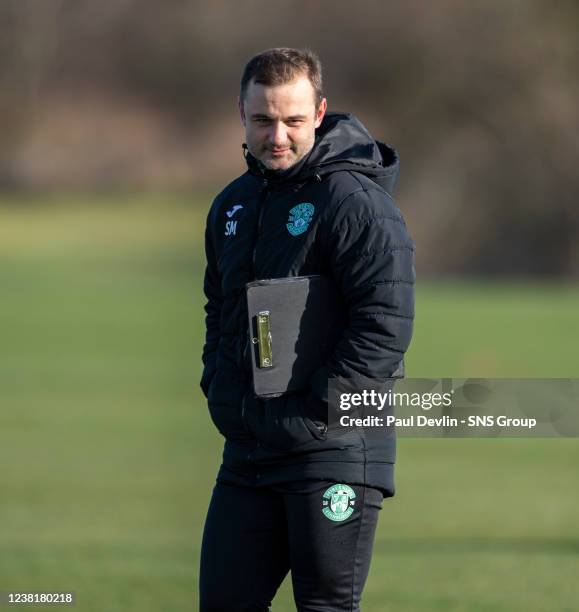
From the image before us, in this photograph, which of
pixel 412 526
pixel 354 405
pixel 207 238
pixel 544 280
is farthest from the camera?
pixel 544 280

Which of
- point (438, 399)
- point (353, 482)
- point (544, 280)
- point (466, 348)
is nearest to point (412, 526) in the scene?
point (438, 399)

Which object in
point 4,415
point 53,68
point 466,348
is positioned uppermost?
point 53,68

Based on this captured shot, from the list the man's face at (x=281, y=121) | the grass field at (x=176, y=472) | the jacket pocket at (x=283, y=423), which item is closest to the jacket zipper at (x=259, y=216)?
the man's face at (x=281, y=121)

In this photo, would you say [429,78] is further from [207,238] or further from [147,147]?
[207,238]

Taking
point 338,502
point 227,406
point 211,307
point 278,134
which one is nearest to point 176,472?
point 211,307

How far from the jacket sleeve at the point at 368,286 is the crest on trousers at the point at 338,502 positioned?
252 mm

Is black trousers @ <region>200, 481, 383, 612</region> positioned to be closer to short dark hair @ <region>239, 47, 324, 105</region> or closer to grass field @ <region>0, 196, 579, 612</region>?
short dark hair @ <region>239, 47, 324, 105</region>

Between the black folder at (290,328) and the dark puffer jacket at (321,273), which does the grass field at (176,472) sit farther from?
the black folder at (290,328)

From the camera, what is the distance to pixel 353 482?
3828mm

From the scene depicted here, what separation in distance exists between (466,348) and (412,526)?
1521 centimetres

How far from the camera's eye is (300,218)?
3846 millimetres

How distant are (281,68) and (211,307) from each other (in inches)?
31.9

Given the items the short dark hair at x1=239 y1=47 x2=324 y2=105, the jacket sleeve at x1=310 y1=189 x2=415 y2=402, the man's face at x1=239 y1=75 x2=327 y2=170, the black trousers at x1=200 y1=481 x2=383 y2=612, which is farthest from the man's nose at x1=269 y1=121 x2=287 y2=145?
the black trousers at x1=200 y1=481 x2=383 y2=612

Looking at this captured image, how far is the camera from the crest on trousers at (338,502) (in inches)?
150
